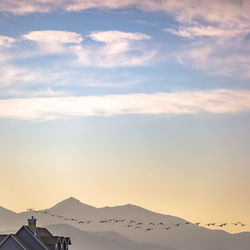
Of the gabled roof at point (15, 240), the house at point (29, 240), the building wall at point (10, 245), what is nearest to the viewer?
the gabled roof at point (15, 240)

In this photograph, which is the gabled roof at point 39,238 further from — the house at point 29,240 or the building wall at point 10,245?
the building wall at point 10,245

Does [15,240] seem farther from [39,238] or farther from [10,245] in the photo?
[39,238]

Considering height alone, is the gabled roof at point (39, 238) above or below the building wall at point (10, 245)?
above

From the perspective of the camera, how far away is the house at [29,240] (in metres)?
101

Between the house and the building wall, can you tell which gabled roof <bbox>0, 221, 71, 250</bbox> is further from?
the building wall

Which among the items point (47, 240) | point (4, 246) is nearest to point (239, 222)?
point (47, 240)

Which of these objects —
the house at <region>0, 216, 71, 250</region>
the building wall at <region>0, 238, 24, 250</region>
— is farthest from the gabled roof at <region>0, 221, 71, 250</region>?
the building wall at <region>0, 238, 24, 250</region>

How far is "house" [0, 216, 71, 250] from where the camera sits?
101m

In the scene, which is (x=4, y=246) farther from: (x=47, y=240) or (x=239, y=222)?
(x=239, y=222)

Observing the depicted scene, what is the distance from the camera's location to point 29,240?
10294cm

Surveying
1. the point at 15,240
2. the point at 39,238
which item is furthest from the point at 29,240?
the point at 15,240

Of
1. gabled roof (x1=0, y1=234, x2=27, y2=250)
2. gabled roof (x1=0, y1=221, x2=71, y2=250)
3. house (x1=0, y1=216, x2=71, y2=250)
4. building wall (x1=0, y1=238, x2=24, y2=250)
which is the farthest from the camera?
gabled roof (x1=0, y1=221, x2=71, y2=250)

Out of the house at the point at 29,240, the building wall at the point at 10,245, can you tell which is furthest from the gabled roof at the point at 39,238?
the building wall at the point at 10,245

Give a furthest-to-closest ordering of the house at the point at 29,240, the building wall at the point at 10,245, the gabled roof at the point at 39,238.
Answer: the gabled roof at the point at 39,238, the house at the point at 29,240, the building wall at the point at 10,245
